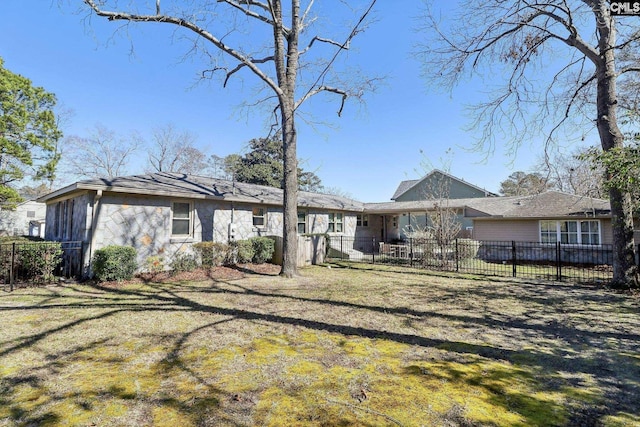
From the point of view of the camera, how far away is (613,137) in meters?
Answer: 8.54

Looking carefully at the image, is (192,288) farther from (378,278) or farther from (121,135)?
(121,135)

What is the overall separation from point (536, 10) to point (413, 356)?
11.0 metres

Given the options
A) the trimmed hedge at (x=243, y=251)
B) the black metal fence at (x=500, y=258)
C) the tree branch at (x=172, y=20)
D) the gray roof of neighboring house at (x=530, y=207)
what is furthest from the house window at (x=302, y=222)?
the tree branch at (x=172, y=20)

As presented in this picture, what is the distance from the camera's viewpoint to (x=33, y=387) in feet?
9.97

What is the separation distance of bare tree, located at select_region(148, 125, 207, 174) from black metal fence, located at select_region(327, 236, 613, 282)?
24.5m

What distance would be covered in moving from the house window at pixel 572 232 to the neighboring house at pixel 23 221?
1527 inches

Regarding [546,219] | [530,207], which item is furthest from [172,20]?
[530,207]

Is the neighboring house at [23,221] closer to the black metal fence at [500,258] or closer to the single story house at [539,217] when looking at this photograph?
the black metal fence at [500,258]

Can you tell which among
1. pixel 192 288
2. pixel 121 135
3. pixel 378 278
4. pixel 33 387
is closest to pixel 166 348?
pixel 33 387

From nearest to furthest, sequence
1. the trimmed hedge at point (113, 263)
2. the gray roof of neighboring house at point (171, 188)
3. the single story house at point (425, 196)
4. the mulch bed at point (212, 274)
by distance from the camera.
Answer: the trimmed hedge at point (113, 263) → the gray roof of neighboring house at point (171, 188) → the mulch bed at point (212, 274) → the single story house at point (425, 196)

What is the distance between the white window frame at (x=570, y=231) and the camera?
15084 mm

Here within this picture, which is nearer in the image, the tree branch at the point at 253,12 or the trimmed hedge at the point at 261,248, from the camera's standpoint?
the tree branch at the point at 253,12

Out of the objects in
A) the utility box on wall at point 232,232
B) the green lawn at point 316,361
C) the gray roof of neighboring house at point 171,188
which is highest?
the gray roof of neighboring house at point 171,188

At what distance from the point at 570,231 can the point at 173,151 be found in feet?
118
